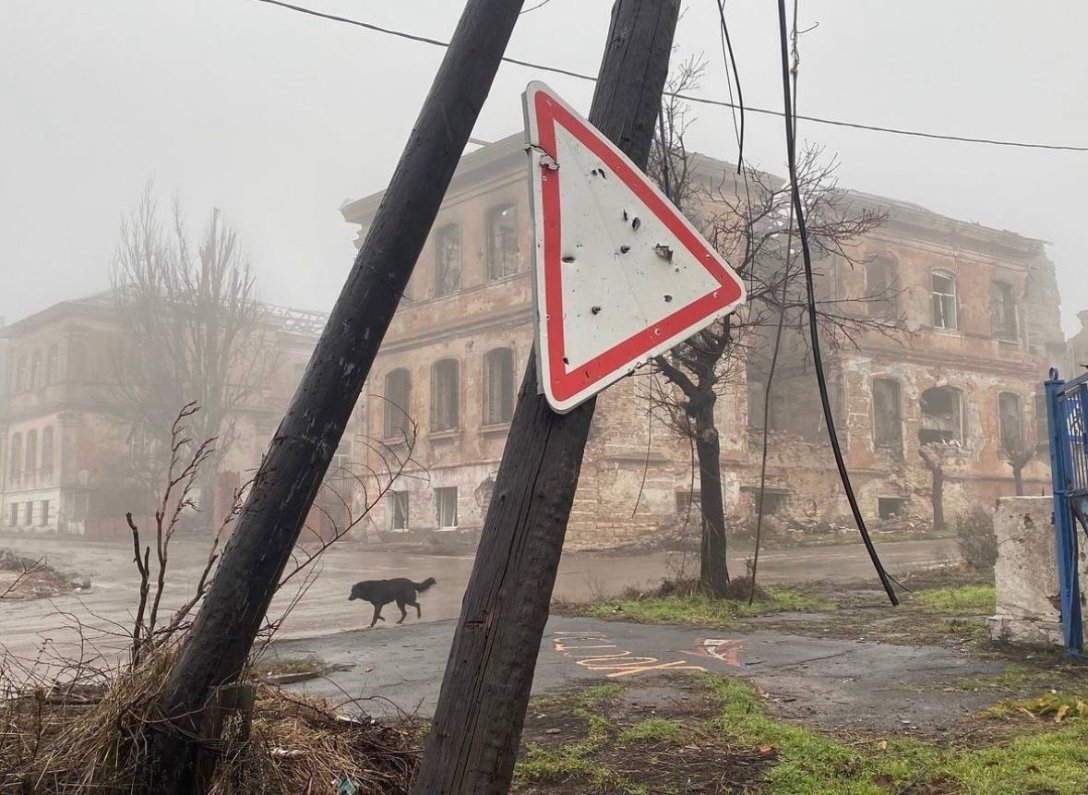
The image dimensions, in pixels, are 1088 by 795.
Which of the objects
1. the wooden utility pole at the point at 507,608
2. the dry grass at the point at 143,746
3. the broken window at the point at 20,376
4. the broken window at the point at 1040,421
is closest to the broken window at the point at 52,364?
the broken window at the point at 20,376

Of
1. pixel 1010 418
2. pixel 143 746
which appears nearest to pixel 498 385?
pixel 1010 418

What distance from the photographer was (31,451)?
1718 inches

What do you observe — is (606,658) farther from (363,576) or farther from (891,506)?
(891,506)

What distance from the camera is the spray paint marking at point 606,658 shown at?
6770mm

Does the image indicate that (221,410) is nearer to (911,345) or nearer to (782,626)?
(911,345)

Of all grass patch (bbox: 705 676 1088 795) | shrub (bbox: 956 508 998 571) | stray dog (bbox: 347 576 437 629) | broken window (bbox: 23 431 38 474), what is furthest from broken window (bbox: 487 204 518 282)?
broken window (bbox: 23 431 38 474)

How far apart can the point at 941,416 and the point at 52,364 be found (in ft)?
129

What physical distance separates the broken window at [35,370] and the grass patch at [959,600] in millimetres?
44317

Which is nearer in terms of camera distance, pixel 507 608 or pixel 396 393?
pixel 507 608

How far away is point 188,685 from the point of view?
104 inches

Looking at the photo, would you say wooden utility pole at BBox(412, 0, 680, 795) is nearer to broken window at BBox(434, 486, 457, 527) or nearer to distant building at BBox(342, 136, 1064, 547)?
distant building at BBox(342, 136, 1064, 547)

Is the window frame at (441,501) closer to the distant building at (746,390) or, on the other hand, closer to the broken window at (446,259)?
the distant building at (746,390)

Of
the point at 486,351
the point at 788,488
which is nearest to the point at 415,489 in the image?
the point at 486,351

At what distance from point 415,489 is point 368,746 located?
23.5 m
